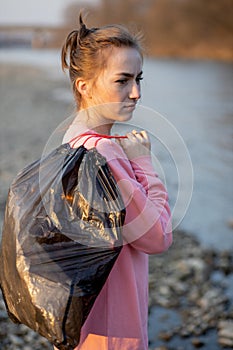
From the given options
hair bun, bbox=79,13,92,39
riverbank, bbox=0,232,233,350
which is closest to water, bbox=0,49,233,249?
hair bun, bbox=79,13,92,39

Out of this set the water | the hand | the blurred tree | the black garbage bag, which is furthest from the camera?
the blurred tree

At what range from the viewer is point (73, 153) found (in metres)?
1.63

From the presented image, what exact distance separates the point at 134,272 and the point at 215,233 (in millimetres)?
4013

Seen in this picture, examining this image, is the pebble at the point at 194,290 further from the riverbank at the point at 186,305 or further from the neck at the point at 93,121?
the neck at the point at 93,121

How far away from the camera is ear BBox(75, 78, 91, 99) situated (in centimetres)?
188

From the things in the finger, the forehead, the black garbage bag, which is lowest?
the black garbage bag

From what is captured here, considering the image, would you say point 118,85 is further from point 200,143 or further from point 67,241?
point 200,143

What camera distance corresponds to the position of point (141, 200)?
5.44 ft

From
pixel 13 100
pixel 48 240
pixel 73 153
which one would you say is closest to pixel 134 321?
pixel 48 240

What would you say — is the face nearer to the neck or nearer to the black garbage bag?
the neck

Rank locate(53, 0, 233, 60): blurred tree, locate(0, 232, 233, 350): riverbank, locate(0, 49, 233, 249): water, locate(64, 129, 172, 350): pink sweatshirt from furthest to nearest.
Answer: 1. locate(53, 0, 233, 60): blurred tree
2. locate(0, 232, 233, 350): riverbank
3. locate(0, 49, 233, 249): water
4. locate(64, 129, 172, 350): pink sweatshirt

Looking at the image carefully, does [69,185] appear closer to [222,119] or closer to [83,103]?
[83,103]

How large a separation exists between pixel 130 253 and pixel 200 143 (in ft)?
31.4

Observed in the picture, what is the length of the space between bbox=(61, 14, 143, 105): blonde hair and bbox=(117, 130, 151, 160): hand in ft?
0.89
